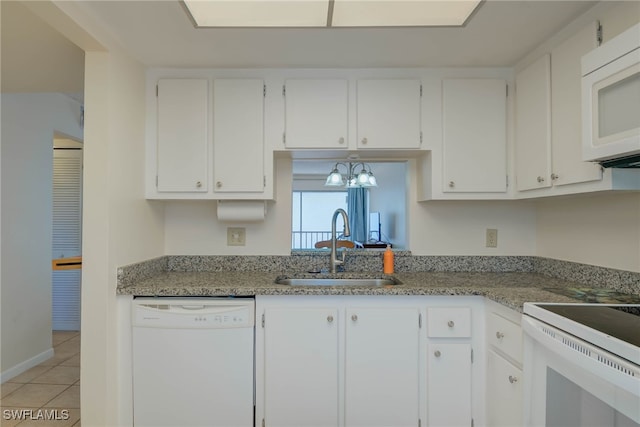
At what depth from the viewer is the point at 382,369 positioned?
1.71 m

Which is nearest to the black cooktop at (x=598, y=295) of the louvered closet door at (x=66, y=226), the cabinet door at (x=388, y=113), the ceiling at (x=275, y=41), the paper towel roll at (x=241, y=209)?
the cabinet door at (x=388, y=113)

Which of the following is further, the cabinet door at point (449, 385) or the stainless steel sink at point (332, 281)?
the stainless steel sink at point (332, 281)

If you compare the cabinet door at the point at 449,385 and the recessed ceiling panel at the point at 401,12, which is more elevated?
the recessed ceiling panel at the point at 401,12

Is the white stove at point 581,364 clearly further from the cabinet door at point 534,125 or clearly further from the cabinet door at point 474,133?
the cabinet door at point 474,133

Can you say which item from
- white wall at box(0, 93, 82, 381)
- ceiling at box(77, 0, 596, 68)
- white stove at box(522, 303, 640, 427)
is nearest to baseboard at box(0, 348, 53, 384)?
white wall at box(0, 93, 82, 381)

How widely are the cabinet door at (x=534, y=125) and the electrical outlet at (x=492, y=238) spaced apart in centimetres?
43

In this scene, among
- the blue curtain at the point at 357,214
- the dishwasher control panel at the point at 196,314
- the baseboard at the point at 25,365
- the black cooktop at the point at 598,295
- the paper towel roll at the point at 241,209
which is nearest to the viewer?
the black cooktop at the point at 598,295

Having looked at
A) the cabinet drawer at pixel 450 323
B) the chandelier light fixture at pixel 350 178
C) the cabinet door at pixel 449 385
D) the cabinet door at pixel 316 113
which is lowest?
the cabinet door at pixel 449 385

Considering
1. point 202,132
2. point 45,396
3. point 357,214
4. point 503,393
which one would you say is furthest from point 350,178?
point 357,214

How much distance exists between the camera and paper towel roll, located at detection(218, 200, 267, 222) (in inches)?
83.3

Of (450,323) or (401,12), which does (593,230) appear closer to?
(450,323)

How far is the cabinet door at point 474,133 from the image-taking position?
201 cm

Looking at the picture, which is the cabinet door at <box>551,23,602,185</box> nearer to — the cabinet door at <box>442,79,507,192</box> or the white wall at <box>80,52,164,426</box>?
the cabinet door at <box>442,79,507,192</box>

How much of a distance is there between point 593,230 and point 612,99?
880 mm
